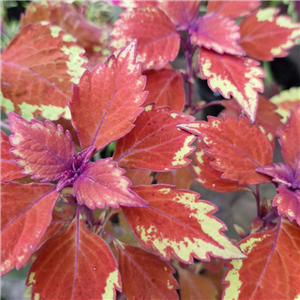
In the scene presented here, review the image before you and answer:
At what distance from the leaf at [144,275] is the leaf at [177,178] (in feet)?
0.57

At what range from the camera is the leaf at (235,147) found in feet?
1.31

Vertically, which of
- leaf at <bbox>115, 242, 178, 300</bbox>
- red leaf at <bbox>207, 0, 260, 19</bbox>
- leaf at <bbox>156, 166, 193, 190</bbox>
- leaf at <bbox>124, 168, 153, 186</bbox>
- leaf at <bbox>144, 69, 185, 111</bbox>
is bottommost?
leaf at <bbox>115, 242, 178, 300</bbox>

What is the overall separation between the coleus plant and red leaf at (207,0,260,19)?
6 centimetres

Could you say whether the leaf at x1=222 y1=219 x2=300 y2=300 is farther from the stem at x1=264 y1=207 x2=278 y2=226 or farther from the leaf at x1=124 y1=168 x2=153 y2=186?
the leaf at x1=124 y1=168 x2=153 y2=186

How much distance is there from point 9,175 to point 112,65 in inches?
8.4

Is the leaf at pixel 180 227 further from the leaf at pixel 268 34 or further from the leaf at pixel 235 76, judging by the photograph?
the leaf at pixel 268 34

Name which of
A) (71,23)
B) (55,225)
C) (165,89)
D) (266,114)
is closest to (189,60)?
(165,89)

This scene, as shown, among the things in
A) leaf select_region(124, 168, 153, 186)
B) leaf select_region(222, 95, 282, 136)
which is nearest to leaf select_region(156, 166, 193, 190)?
leaf select_region(124, 168, 153, 186)

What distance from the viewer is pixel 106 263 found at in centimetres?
38

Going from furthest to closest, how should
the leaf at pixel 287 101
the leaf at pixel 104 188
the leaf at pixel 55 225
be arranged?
1. the leaf at pixel 287 101
2. the leaf at pixel 55 225
3. the leaf at pixel 104 188

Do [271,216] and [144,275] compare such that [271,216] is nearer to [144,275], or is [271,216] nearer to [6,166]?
[144,275]

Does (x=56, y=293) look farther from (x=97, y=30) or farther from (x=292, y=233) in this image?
(x=97, y=30)

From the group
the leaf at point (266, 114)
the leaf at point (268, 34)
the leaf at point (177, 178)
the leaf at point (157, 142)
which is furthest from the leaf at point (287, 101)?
the leaf at point (157, 142)

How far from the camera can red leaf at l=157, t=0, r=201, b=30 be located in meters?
0.53
